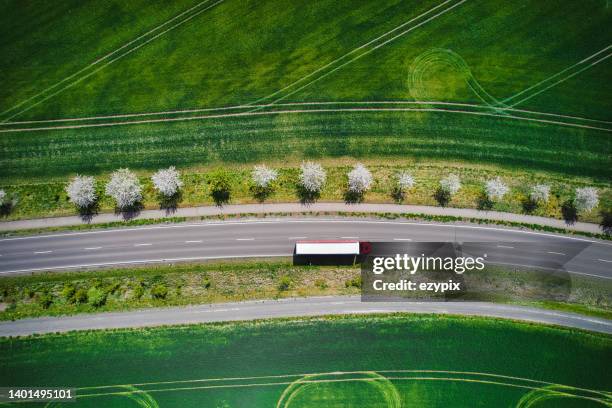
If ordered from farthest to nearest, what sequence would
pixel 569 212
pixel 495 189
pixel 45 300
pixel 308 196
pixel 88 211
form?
pixel 569 212 → pixel 308 196 → pixel 88 211 → pixel 495 189 → pixel 45 300

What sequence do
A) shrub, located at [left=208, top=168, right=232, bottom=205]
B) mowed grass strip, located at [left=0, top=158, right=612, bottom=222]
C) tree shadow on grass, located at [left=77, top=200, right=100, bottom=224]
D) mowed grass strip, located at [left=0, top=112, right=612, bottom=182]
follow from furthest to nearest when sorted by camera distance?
mowed grass strip, located at [left=0, top=112, right=612, bottom=182] → mowed grass strip, located at [left=0, top=158, right=612, bottom=222] → tree shadow on grass, located at [left=77, top=200, right=100, bottom=224] → shrub, located at [left=208, top=168, right=232, bottom=205]

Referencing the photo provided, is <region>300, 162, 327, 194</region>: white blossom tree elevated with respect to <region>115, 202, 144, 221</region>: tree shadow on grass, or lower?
elevated

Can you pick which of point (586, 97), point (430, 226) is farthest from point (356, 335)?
point (586, 97)

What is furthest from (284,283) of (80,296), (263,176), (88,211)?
(88,211)

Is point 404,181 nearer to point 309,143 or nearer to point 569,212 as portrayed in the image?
point 309,143

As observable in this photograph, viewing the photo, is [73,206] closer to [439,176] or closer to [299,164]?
[299,164]

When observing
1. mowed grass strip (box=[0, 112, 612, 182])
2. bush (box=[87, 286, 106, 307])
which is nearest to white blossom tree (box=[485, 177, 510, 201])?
mowed grass strip (box=[0, 112, 612, 182])

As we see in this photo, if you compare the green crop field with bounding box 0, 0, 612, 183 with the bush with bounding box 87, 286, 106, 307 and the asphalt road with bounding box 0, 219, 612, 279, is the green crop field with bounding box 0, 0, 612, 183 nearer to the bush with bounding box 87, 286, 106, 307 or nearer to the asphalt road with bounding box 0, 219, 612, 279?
the asphalt road with bounding box 0, 219, 612, 279
